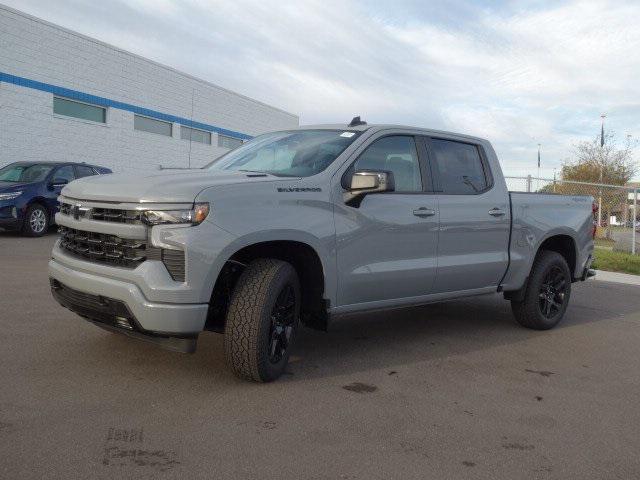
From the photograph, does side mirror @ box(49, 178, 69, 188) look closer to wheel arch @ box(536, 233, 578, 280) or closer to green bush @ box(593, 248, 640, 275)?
wheel arch @ box(536, 233, 578, 280)

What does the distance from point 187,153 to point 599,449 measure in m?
23.0

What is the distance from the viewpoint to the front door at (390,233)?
15.8ft

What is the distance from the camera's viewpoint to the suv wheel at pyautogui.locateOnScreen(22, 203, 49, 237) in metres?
13.1

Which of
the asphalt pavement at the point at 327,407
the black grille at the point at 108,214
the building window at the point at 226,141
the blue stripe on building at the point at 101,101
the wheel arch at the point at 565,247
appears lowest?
the asphalt pavement at the point at 327,407

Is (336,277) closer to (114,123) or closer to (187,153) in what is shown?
(114,123)

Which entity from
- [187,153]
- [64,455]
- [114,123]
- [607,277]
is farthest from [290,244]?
[187,153]

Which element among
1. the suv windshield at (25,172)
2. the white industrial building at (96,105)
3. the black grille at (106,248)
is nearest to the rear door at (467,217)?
the black grille at (106,248)

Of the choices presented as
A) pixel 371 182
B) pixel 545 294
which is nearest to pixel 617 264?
pixel 545 294

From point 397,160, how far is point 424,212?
48cm

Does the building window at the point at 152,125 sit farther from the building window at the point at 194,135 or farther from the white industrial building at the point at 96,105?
the building window at the point at 194,135

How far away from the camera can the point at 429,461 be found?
3.31 m

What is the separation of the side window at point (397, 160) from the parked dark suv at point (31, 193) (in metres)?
9.72

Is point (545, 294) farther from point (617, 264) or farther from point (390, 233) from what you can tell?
point (617, 264)

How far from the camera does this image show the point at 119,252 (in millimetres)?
4109
